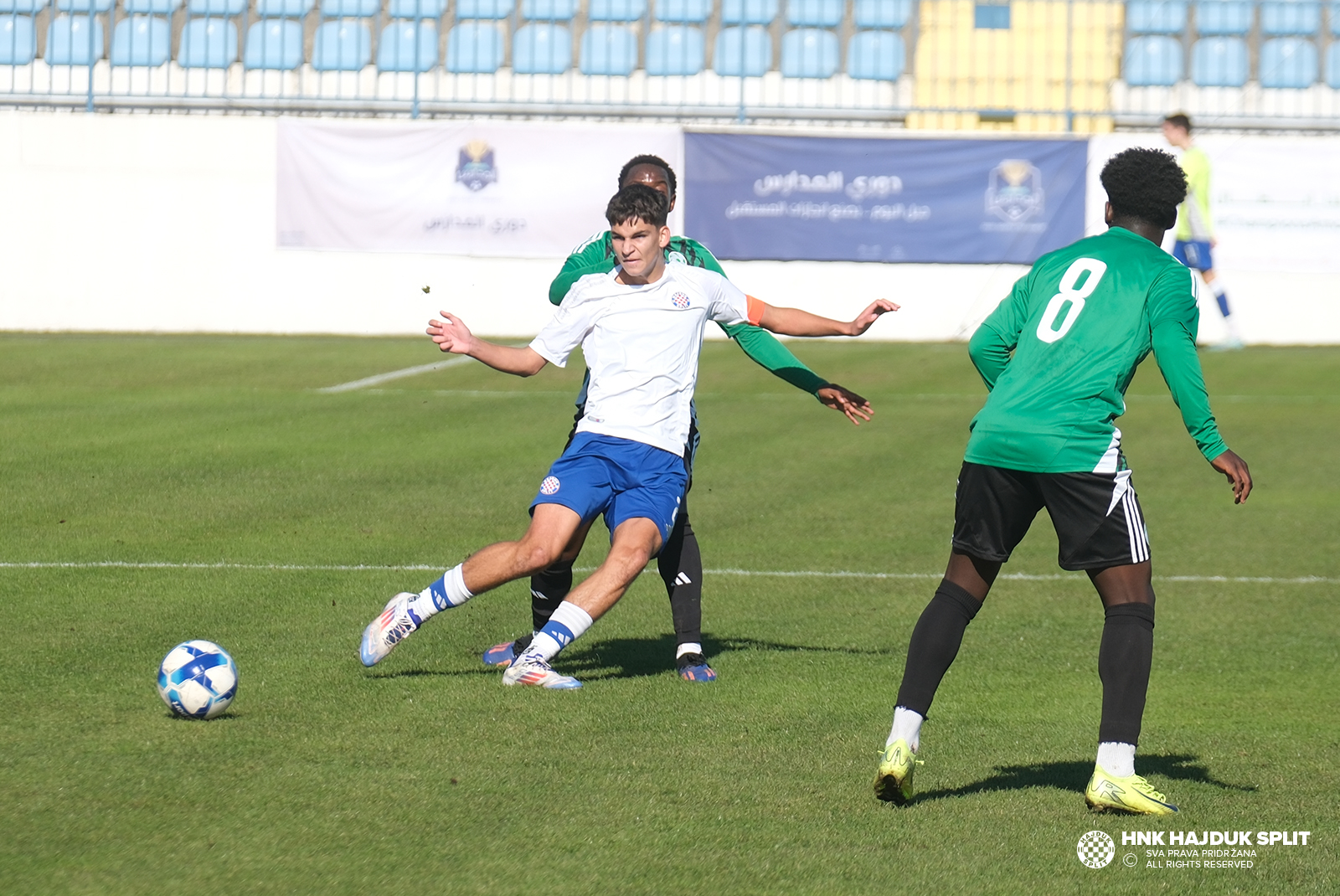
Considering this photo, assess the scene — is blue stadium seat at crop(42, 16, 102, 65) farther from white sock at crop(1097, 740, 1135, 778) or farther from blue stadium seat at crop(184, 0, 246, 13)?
white sock at crop(1097, 740, 1135, 778)

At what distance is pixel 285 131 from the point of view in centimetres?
2267

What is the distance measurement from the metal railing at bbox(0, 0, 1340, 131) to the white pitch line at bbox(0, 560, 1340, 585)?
1630cm

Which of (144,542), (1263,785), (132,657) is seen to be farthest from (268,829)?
(144,542)

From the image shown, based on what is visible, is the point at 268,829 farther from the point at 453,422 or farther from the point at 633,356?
the point at 453,422

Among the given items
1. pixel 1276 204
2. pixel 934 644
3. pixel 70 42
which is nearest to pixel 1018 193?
pixel 1276 204

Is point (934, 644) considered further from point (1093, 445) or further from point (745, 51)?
point (745, 51)

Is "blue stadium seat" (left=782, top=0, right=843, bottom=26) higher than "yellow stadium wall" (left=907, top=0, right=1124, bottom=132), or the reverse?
"blue stadium seat" (left=782, top=0, right=843, bottom=26)

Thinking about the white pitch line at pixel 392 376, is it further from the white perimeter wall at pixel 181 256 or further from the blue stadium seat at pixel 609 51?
the blue stadium seat at pixel 609 51

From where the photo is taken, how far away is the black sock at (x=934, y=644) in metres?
4.57

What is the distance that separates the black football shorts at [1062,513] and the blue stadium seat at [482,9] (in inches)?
858

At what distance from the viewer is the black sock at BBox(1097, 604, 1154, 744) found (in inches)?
177

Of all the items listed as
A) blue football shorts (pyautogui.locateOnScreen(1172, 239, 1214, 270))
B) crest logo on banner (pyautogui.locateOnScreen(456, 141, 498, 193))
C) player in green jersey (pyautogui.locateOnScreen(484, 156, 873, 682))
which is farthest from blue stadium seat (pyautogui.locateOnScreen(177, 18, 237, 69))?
player in green jersey (pyautogui.locateOnScreen(484, 156, 873, 682))

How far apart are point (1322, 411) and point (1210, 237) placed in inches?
107

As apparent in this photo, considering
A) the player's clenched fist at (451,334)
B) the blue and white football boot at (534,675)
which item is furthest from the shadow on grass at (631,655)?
the player's clenched fist at (451,334)
